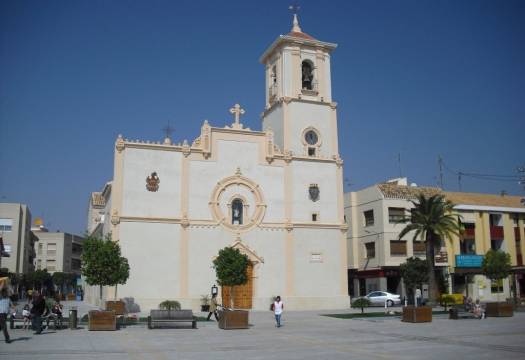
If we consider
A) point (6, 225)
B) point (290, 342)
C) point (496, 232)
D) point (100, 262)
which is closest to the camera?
point (290, 342)

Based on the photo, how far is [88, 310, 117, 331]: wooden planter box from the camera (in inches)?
932

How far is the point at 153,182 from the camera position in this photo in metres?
38.8

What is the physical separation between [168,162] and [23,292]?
55215 millimetres

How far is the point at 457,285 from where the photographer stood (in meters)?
56.7

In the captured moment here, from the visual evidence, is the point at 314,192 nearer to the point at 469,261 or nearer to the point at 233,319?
the point at 233,319

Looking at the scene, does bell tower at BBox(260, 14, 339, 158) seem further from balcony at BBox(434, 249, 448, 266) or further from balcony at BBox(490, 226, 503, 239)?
balcony at BBox(490, 226, 503, 239)

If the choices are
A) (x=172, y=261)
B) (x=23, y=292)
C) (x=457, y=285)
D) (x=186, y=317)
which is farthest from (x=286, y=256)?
(x=23, y=292)

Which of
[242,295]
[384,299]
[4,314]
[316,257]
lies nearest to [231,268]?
[242,295]

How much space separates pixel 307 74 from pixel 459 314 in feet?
75.9

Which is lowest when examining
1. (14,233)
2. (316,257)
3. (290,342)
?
(290,342)

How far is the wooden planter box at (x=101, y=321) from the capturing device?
23672 millimetres

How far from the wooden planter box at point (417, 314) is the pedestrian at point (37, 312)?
16965 millimetres

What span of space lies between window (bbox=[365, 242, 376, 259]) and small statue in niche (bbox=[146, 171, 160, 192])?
24.6m

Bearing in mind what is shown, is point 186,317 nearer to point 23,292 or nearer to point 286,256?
point 286,256
